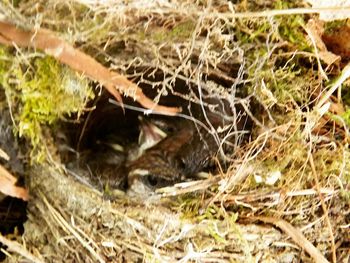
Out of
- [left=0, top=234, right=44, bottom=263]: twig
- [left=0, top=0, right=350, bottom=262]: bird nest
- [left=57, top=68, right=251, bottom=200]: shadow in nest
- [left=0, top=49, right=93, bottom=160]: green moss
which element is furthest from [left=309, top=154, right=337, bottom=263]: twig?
[left=0, top=234, right=44, bottom=263]: twig

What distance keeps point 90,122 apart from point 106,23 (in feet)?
1.15

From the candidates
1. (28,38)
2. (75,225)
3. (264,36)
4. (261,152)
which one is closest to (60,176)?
(75,225)

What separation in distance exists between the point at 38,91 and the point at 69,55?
0.37ft

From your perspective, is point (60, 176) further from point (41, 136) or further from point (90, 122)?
point (90, 122)

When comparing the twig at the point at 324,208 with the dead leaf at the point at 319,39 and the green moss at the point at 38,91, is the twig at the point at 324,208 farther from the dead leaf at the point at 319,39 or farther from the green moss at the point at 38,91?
the green moss at the point at 38,91

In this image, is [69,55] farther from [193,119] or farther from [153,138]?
[153,138]

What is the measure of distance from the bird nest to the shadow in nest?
17mm

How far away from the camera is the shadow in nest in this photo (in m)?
1.42

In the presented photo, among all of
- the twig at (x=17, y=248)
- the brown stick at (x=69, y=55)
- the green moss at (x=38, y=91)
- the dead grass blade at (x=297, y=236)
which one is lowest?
the twig at (x=17, y=248)

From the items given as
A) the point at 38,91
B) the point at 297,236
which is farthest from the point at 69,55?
the point at 297,236

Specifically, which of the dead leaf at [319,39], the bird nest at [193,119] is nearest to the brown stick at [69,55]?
the bird nest at [193,119]

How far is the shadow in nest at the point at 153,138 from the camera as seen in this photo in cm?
142

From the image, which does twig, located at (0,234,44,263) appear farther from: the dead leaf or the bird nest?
the dead leaf

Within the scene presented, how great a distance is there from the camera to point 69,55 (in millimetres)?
1348
